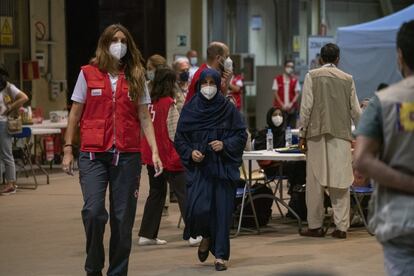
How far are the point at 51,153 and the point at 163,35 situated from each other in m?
6.42

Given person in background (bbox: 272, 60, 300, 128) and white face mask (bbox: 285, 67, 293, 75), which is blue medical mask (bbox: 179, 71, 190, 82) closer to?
person in background (bbox: 272, 60, 300, 128)

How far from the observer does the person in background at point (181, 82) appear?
10086mm

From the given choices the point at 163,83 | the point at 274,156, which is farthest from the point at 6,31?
the point at 274,156

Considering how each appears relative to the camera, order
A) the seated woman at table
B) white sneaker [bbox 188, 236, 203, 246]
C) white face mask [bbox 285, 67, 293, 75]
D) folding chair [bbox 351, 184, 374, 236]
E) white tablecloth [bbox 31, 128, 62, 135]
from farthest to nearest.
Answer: white face mask [bbox 285, 67, 293, 75], white tablecloth [bbox 31, 128, 62, 135], the seated woman at table, folding chair [bbox 351, 184, 374, 236], white sneaker [bbox 188, 236, 203, 246]

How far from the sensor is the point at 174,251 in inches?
353

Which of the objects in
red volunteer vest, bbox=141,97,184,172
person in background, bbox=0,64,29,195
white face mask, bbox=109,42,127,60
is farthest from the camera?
person in background, bbox=0,64,29,195

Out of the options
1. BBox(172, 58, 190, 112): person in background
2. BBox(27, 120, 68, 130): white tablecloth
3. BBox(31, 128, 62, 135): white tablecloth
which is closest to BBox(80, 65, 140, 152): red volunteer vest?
BBox(172, 58, 190, 112): person in background

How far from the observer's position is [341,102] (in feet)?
31.1

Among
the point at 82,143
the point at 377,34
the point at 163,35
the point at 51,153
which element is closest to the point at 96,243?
the point at 82,143

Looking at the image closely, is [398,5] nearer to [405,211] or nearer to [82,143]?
[82,143]

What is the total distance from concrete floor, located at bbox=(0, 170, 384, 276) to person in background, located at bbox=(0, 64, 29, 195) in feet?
6.39

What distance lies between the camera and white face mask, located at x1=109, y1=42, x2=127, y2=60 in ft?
22.1

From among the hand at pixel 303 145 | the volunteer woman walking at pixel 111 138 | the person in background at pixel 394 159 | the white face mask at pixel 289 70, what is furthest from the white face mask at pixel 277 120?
the white face mask at pixel 289 70

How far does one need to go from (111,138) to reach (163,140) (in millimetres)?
2845
